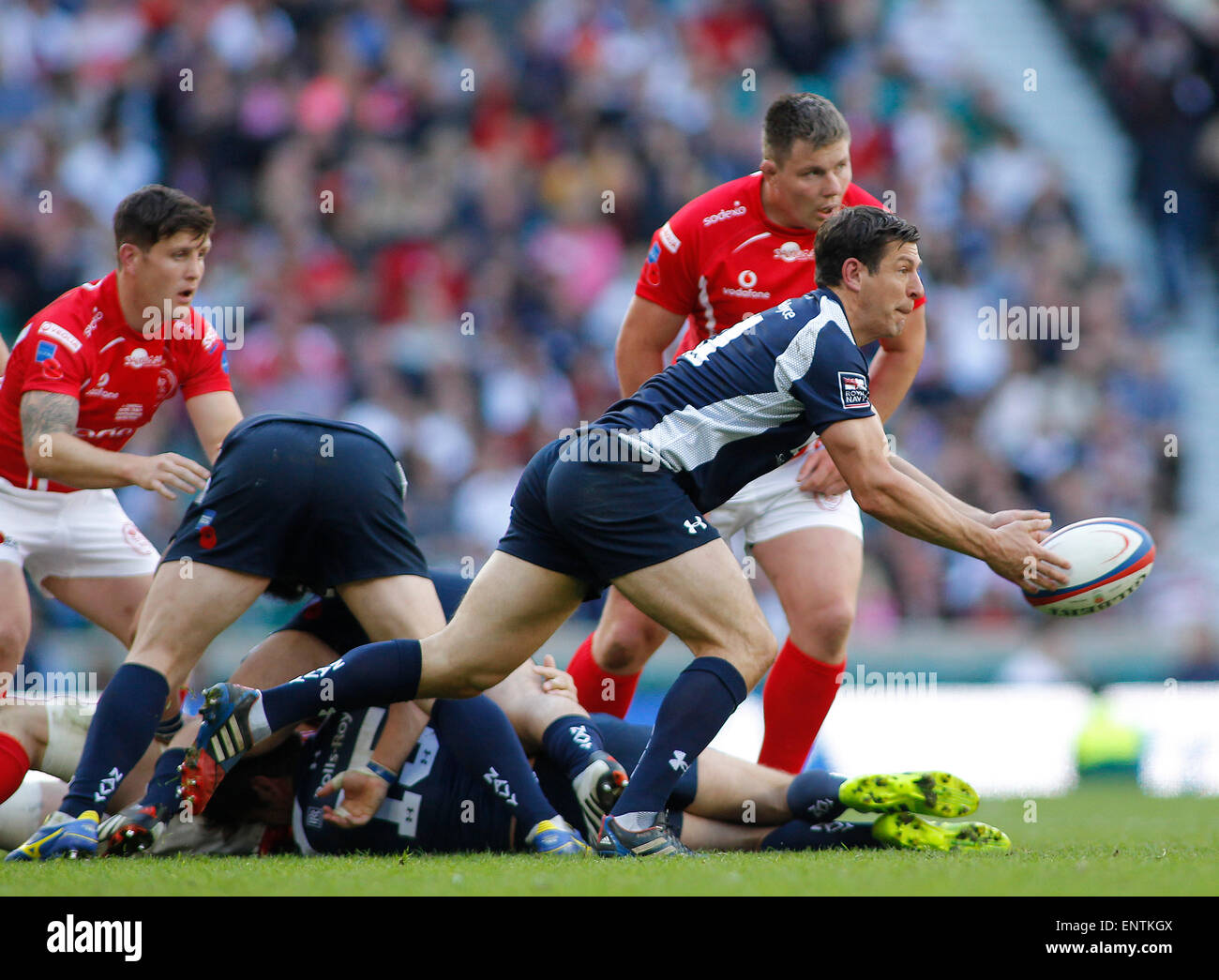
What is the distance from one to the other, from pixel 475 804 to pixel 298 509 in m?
1.12

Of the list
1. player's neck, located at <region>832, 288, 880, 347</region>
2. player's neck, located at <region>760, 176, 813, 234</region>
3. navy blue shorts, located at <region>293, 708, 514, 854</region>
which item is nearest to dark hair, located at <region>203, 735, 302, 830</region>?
navy blue shorts, located at <region>293, 708, 514, 854</region>

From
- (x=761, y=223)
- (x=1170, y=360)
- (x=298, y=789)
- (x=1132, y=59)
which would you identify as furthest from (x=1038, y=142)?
(x=298, y=789)

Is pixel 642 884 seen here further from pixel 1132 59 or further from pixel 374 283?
pixel 1132 59

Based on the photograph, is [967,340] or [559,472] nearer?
[559,472]

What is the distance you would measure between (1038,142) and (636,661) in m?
10.8

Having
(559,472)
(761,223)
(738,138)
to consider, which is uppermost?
(738,138)

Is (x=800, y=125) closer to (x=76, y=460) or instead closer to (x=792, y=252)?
(x=792, y=252)

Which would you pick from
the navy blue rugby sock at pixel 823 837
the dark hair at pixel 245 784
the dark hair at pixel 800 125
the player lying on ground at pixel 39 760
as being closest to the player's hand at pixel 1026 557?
the navy blue rugby sock at pixel 823 837

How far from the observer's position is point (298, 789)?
4.80m

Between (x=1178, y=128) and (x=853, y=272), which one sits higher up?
(x=1178, y=128)

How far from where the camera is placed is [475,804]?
188 inches

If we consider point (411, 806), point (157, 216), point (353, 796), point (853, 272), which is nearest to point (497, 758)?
point (411, 806)

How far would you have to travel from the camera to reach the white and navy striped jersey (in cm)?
450
